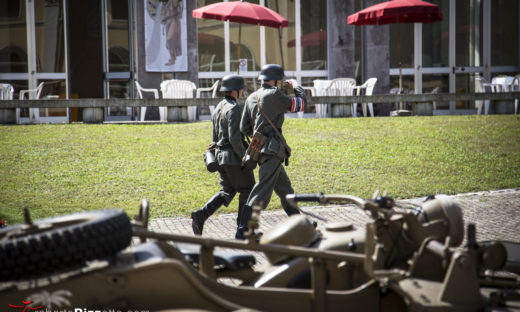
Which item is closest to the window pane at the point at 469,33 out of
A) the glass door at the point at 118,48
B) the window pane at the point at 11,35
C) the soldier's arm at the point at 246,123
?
the glass door at the point at 118,48

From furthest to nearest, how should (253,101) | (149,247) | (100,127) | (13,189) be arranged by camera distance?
(100,127) < (13,189) < (253,101) < (149,247)

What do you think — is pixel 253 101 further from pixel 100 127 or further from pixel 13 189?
pixel 100 127

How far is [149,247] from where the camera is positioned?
115 inches

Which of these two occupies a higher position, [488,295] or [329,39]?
[329,39]

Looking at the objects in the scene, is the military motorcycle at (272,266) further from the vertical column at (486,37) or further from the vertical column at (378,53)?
the vertical column at (486,37)

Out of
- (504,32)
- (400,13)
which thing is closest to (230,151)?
(400,13)

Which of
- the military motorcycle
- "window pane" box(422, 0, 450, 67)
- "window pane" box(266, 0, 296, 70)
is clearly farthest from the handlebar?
"window pane" box(422, 0, 450, 67)

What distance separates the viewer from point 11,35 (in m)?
19.9

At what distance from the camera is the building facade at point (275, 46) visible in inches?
780

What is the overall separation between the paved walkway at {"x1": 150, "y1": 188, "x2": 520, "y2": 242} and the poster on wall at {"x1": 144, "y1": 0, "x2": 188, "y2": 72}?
37.8 ft

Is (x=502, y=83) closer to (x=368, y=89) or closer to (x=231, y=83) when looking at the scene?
(x=368, y=89)

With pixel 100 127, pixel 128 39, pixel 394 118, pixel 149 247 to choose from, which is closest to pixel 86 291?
pixel 149 247

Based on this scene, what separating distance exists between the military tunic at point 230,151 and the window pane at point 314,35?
14.2m

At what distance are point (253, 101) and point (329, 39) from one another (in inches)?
564
